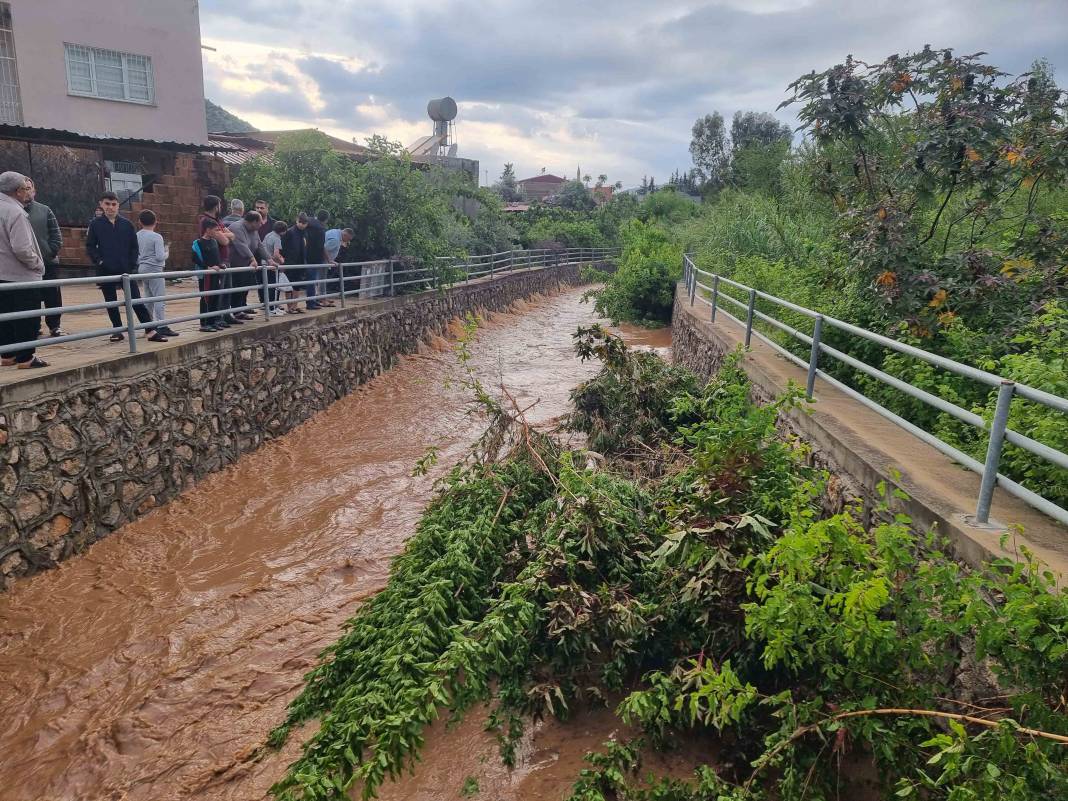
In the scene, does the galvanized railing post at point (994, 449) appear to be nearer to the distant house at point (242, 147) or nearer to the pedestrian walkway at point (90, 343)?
the pedestrian walkway at point (90, 343)

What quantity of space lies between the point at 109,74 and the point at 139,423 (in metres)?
16.0

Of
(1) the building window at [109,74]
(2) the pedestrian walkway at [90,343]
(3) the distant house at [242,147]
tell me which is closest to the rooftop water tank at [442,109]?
(3) the distant house at [242,147]

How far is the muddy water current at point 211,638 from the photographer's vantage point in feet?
12.6

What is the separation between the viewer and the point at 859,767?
314 centimetres

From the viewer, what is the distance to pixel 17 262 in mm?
6031

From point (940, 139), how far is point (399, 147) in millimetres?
10265

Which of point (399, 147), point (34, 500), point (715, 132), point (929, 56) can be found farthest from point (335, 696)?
point (715, 132)

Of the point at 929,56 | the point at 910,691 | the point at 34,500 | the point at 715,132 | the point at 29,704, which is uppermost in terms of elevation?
the point at 715,132

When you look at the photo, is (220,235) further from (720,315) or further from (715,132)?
(715,132)

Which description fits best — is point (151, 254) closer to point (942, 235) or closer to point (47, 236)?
point (47, 236)

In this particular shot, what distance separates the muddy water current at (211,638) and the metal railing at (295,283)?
1.81m

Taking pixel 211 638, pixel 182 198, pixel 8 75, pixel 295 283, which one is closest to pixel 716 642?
pixel 211 638

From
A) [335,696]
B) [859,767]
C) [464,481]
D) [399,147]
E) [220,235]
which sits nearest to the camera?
[859,767]

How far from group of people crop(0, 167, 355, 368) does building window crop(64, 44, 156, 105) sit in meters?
10.0
